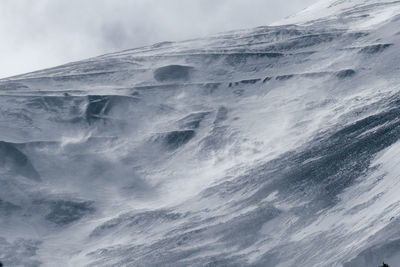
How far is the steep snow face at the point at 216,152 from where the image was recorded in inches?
3949

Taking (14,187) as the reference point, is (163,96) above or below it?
above

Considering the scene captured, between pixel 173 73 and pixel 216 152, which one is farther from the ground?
pixel 173 73

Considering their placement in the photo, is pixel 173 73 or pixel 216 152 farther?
pixel 173 73

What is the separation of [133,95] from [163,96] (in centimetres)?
358

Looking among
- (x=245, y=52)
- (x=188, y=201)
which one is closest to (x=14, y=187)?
(x=188, y=201)

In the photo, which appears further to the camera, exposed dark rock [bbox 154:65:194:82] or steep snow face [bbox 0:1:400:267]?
exposed dark rock [bbox 154:65:194:82]

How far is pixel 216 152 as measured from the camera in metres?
124

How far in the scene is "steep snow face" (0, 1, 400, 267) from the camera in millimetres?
100312

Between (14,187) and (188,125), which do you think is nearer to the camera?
(14,187)

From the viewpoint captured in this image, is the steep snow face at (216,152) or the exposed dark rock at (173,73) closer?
the steep snow face at (216,152)

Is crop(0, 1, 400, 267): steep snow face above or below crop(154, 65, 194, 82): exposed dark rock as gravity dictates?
below

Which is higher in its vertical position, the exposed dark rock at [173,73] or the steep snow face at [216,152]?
the exposed dark rock at [173,73]

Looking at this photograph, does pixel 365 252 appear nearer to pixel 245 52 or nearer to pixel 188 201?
pixel 188 201

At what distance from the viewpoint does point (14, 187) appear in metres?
121
